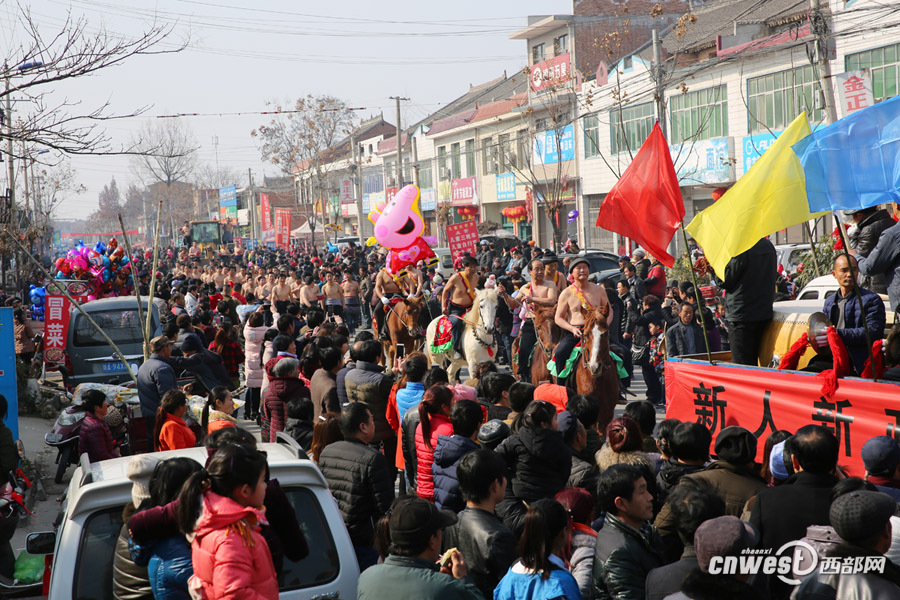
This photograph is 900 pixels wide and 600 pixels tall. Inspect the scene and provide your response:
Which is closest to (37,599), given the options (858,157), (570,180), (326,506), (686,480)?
(326,506)

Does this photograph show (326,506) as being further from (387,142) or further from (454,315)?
(387,142)

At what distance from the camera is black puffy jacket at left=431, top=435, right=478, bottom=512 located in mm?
5152

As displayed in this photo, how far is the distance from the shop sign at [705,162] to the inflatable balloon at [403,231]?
14.2m

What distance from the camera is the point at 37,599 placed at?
6.43 metres

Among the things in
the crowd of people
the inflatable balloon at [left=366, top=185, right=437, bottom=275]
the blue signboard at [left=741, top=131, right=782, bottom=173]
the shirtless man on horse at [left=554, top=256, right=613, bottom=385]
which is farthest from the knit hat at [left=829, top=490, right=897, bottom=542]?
the blue signboard at [left=741, top=131, right=782, bottom=173]

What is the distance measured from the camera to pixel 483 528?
4.12 m

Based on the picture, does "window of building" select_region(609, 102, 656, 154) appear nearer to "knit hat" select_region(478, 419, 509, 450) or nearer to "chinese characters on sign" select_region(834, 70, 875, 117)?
"chinese characters on sign" select_region(834, 70, 875, 117)

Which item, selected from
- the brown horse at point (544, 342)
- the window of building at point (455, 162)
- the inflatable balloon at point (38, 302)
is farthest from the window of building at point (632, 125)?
the brown horse at point (544, 342)

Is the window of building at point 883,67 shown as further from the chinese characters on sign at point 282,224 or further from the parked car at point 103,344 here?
the chinese characters on sign at point 282,224

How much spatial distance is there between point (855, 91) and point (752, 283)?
13.1 metres

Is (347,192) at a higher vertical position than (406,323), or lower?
higher

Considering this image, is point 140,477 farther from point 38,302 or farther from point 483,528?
point 38,302

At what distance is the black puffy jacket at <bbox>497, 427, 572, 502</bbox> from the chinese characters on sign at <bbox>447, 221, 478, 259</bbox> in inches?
657

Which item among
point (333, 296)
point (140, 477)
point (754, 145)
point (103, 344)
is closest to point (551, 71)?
point (754, 145)
